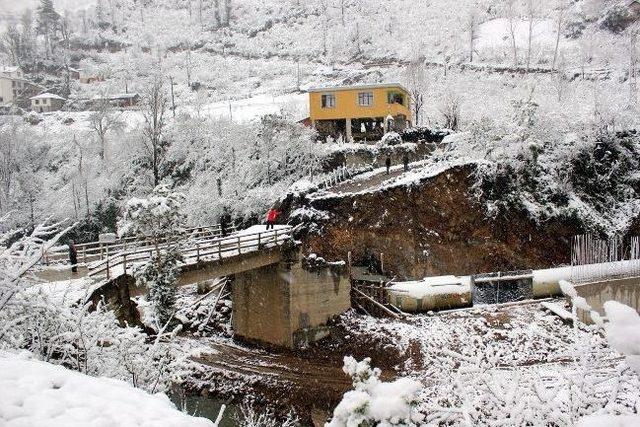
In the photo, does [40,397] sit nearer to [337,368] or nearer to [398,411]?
[398,411]

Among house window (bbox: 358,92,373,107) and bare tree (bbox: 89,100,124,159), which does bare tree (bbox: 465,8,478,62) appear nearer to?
house window (bbox: 358,92,373,107)

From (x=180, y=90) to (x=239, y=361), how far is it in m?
58.3

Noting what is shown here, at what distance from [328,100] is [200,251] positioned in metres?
24.7

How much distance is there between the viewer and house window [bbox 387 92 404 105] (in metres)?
41.3

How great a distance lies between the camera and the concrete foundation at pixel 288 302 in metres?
21.8

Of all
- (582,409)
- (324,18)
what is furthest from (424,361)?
(324,18)

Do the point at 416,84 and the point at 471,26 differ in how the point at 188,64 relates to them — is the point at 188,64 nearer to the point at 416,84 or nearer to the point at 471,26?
the point at 416,84

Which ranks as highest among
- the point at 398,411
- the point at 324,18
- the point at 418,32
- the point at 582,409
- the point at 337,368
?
the point at 324,18

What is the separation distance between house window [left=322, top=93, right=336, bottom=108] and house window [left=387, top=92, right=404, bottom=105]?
15.7 feet

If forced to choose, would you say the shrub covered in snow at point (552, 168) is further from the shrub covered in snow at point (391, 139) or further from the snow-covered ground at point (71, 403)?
the snow-covered ground at point (71, 403)

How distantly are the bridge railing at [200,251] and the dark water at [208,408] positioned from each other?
16.8 ft

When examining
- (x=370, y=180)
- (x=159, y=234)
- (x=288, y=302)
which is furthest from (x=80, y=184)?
(x=159, y=234)

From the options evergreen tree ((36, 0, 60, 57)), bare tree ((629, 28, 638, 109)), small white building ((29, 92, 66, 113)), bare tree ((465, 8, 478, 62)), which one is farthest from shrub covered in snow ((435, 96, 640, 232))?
evergreen tree ((36, 0, 60, 57))

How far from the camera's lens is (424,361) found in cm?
1919
